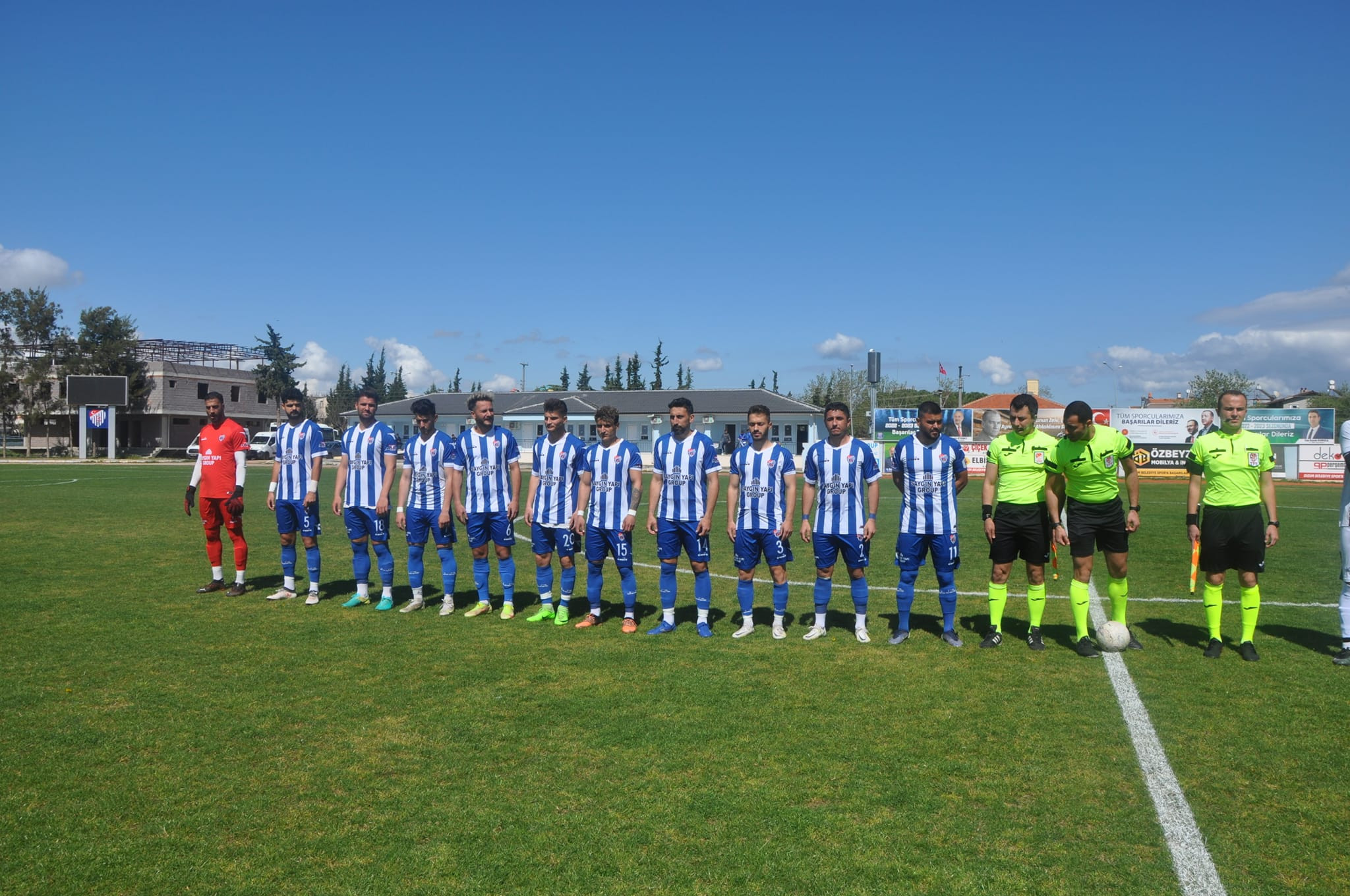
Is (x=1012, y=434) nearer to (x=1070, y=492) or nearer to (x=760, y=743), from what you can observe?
(x=1070, y=492)

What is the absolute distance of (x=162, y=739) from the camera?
5.20 meters

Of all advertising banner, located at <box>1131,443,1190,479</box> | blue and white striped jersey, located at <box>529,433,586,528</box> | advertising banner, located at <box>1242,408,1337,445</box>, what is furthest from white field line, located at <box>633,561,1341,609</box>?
advertising banner, located at <box>1242,408,1337,445</box>

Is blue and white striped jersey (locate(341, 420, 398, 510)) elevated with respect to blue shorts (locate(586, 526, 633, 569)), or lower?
elevated

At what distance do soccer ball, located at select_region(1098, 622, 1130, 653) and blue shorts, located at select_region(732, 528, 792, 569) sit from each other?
2838 millimetres

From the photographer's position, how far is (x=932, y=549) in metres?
7.93

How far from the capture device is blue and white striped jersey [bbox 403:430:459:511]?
29.4ft

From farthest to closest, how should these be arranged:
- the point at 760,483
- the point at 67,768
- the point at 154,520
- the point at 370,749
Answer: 1. the point at 154,520
2. the point at 760,483
3. the point at 370,749
4. the point at 67,768

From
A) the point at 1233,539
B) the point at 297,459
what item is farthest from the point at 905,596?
the point at 297,459

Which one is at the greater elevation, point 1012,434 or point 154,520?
point 1012,434

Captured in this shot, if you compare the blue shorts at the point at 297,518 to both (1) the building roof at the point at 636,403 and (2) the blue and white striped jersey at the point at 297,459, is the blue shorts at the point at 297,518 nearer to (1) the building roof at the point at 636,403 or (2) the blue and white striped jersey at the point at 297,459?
(2) the blue and white striped jersey at the point at 297,459

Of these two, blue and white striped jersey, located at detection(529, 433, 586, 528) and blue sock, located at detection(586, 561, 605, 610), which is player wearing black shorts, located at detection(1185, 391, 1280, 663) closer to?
blue sock, located at detection(586, 561, 605, 610)

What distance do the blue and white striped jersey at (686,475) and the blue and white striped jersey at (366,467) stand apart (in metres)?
3.13

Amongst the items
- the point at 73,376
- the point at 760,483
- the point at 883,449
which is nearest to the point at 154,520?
the point at 760,483

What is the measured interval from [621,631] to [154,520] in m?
13.9
